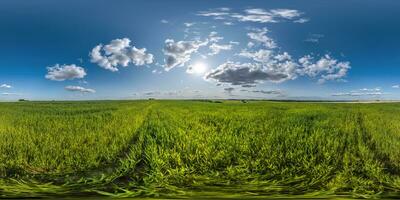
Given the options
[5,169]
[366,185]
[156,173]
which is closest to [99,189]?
[156,173]

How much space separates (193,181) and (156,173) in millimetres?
403

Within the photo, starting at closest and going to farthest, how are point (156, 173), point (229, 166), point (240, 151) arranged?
point (156, 173)
point (229, 166)
point (240, 151)

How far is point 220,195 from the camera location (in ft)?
14.1

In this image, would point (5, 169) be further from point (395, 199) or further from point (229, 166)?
point (395, 199)

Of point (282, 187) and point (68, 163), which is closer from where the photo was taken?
point (282, 187)

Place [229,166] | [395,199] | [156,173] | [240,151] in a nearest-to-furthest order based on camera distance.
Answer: [395,199] → [156,173] → [229,166] → [240,151]

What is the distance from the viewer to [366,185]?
4516 millimetres

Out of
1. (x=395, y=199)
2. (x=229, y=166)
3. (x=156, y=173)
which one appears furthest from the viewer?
(x=229, y=166)

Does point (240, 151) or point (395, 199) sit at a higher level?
point (240, 151)

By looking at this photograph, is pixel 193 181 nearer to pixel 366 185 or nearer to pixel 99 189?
pixel 99 189

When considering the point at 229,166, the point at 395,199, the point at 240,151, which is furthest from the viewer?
the point at 240,151

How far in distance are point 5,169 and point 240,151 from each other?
2.61 m

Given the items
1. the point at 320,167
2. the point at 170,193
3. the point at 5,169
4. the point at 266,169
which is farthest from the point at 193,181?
the point at 5,169

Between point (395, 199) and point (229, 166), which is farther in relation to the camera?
point (229, 166)
